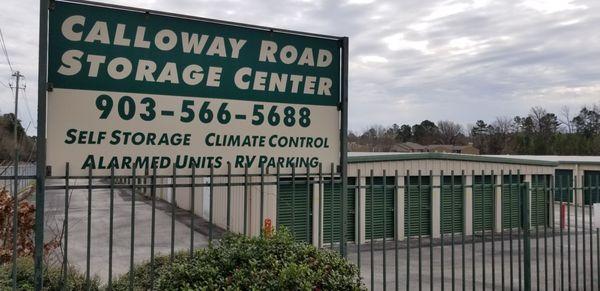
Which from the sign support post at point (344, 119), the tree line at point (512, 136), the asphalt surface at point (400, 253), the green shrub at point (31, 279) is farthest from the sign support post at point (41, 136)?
the tree line at point (512, 136)

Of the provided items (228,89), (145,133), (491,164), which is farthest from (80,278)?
(491,164)

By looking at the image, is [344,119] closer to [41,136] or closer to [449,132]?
[41,136]

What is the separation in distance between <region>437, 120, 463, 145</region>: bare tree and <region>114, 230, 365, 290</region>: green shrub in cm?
9648

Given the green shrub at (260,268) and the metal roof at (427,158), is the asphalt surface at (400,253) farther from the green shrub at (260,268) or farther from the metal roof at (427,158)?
the green shrub at (260,268)

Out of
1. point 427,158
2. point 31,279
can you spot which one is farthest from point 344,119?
point 427,158

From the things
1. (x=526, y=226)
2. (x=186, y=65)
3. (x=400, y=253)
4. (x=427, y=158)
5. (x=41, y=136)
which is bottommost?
(x=400, y=253)

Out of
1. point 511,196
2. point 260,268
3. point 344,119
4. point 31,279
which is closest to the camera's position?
point 260,268

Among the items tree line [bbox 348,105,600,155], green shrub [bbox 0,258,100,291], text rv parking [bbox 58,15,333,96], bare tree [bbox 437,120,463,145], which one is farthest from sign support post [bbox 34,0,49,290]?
bare tree [bbox 437,120,463,145]

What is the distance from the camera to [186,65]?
14.8 ft

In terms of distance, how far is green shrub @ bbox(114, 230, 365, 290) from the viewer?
372 centimetres

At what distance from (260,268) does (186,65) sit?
196 centimetres

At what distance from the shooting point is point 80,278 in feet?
21.1

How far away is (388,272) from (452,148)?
74.0 m

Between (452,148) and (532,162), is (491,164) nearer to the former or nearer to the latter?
(532,162)
